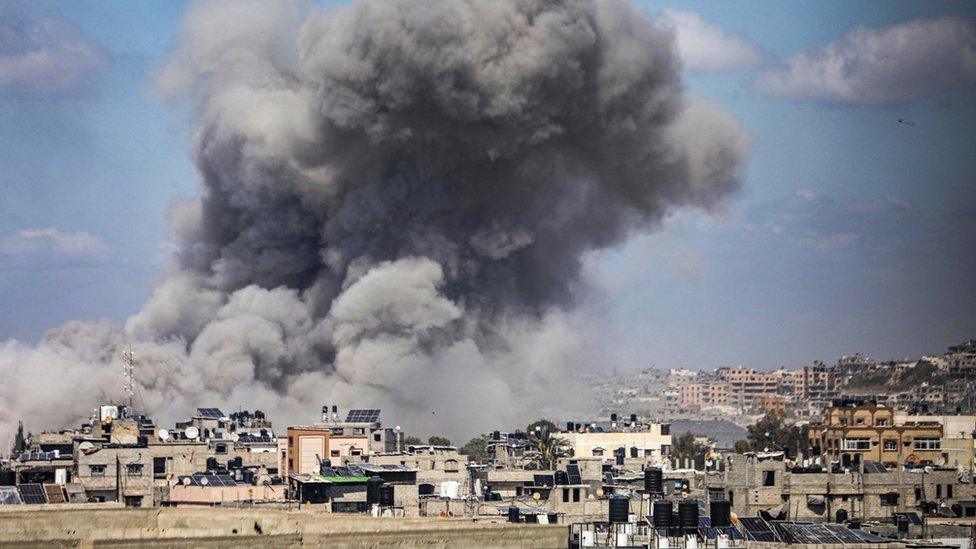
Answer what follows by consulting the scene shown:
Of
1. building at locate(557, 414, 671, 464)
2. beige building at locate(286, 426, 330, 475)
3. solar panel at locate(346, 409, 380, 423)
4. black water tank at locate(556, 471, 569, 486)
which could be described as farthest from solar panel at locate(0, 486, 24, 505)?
building at locate(557, 414, 671, 464)


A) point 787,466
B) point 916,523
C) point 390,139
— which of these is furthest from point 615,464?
point 390,139

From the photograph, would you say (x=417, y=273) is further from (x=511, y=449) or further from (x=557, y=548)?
(x=557, y=548)

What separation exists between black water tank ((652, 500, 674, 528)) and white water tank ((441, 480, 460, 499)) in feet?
23.2

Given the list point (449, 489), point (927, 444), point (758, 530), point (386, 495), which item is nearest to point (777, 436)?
point (927, 444)

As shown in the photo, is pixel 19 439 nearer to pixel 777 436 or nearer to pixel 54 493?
pixel 777 436

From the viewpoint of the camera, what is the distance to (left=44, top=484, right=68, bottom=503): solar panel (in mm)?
30641

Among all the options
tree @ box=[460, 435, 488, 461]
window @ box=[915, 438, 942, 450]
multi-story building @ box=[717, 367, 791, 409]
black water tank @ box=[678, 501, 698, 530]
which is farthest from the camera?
multi-story building @ box=[717, 367, 791, 409]

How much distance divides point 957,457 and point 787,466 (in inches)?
547

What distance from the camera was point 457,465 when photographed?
4212 cm

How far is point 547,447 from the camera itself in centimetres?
5406

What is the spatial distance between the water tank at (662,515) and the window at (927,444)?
2232cm

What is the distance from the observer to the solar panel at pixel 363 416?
56.7 m

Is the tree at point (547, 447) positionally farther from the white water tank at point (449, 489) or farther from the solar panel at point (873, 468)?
the white water tank at point (449, 489)

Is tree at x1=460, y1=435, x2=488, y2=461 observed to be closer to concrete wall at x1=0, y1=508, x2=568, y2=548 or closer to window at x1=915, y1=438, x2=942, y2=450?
window at x1=915, y1=438, x2=942, y2=450
